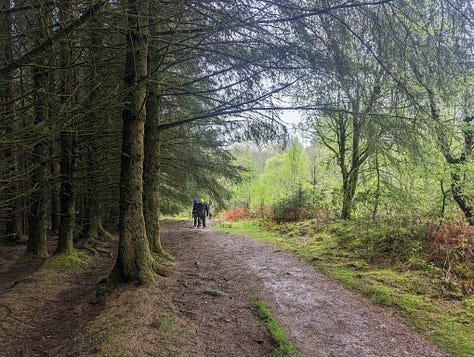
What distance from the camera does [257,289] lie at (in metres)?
5.11

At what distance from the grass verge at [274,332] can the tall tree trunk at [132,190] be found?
177 centimetres

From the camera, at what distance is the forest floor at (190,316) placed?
320 centimetres

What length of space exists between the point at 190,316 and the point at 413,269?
4.24 meters

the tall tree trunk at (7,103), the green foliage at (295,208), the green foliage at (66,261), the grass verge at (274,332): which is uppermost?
the tall tree trunk at (7,103)

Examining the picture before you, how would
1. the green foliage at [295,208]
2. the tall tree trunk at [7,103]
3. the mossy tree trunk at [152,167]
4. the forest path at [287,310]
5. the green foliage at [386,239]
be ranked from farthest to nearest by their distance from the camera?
the green foliage at [295,208], the mossy tree trunk at [152,167], the green foliage at [386,239], the forest path at [287,310], the tall tree trunk at [7,103]

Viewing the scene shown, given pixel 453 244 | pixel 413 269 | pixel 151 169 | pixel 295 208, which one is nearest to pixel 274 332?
pixel 413 269

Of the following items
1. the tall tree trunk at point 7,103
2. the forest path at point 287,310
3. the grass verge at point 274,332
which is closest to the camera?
the tall tree trunk at point 7,103

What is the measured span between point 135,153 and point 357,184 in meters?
5.28

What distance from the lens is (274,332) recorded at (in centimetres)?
357

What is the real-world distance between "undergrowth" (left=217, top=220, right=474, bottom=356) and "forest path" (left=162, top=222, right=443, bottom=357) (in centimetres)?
30

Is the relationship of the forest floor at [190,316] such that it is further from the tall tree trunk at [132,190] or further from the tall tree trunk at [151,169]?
the tall tree trunk at [151,169]

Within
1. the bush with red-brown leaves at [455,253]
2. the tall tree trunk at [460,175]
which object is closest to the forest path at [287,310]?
the bush with red-brown leaves at [455,253]

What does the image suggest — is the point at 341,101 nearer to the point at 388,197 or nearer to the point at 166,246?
the point at 388,197

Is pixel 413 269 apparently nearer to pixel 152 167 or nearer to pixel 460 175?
pixel 460 175
